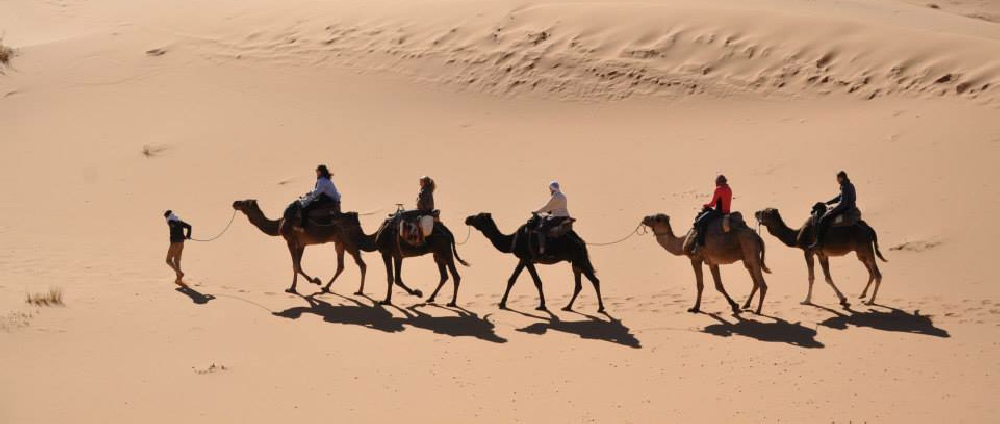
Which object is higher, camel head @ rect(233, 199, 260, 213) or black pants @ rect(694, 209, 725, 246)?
camel head @ rect(233, 199, 260, 213)

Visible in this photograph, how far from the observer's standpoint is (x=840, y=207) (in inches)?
610

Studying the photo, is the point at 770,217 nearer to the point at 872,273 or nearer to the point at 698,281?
the point at 698,281

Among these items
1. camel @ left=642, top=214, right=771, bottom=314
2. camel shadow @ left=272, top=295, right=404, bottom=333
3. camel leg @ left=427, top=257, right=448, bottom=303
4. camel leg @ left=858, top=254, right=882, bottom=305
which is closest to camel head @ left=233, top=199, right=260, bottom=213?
camel shadow @ left=272, top=295, right=404, bottom=333

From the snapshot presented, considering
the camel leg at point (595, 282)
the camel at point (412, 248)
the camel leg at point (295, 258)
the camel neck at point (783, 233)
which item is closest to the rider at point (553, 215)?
the camel leg at point (595, 282)

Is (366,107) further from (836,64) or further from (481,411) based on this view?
(481,411)

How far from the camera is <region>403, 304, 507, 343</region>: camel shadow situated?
14.8 m

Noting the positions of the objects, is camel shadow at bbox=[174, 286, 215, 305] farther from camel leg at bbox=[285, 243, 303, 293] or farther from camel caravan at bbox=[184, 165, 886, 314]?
camel caravan at bbox=[184, 165, 886, 314]

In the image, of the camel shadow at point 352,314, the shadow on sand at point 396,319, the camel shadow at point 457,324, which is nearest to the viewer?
the camel shadow at point 457,324

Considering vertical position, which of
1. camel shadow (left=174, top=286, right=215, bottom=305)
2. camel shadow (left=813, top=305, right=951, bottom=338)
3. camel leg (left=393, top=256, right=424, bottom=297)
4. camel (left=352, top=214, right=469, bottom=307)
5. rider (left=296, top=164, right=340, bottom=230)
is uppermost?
rider (left=296, top=164, right=340, bottom=230)

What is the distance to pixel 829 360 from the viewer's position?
1325cm

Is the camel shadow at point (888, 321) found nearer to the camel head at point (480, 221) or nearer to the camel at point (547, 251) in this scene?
the camel at point (547, 251)

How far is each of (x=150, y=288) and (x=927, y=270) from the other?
37.8 ft

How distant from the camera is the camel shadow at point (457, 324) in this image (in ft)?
48.6

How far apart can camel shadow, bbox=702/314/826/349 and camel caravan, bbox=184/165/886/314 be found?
53 cm
